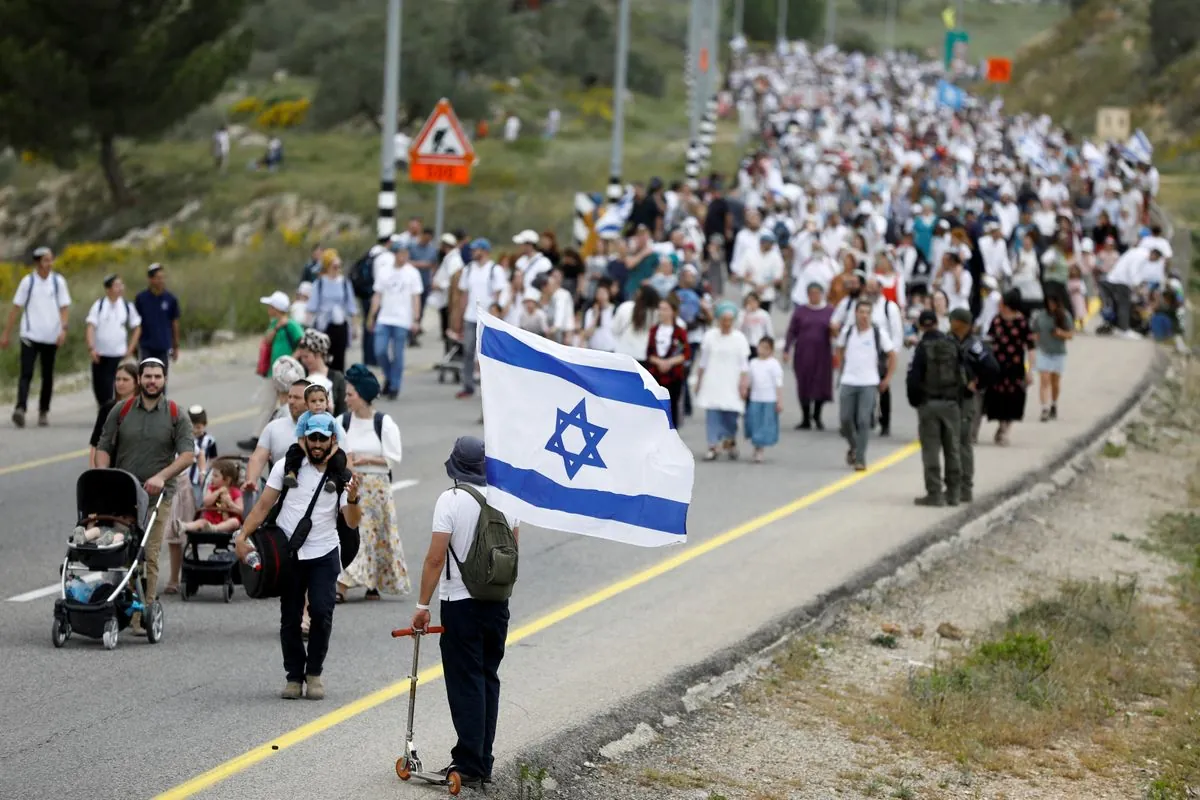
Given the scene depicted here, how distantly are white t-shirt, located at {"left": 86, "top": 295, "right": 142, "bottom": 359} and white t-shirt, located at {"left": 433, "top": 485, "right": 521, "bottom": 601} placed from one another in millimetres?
11422

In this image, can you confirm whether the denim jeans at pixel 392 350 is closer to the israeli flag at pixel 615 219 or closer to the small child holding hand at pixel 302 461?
the israeli flag at pixel 615 219

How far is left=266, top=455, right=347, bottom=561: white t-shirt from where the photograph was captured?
429 inches

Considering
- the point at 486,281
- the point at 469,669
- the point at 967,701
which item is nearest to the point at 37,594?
the point at 469,669

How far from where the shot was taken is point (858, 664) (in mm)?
13617

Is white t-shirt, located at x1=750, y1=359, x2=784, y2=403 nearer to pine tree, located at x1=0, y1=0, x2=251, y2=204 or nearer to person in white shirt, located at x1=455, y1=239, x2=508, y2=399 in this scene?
person in white shirt, located at x1=455, y1=239, x2=508, y2=399

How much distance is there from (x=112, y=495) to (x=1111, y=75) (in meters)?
97.0

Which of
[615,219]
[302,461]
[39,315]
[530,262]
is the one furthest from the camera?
[615,219]

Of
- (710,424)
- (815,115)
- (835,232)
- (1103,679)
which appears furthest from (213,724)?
(815,115)

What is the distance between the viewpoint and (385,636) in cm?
1300

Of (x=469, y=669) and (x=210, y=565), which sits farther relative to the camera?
(x=210, y=565)

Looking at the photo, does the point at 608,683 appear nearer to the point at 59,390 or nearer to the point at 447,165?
the point at 59,390

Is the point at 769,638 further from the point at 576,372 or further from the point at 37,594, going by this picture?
the point at 37,594

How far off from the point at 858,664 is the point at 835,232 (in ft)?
54.1

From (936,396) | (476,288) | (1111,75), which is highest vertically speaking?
(1111,75)
